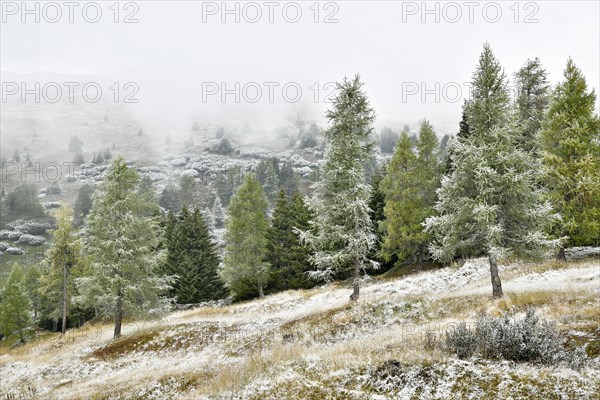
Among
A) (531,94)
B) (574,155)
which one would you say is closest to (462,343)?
(574,155)

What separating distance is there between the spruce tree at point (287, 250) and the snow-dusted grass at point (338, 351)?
11.1m

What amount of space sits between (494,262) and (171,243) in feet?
141

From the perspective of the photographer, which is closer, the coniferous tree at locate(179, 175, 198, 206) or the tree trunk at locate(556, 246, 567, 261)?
the tree trunk at locate(556, 246, 567, 261)

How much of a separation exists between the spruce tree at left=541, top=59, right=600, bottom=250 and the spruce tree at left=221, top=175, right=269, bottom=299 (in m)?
24.4

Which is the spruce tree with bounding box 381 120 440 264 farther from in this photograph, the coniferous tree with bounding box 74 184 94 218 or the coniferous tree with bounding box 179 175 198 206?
the coniferous tree with bounding box 179 175 198 206

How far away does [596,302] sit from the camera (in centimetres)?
1273

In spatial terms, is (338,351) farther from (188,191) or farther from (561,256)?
(188,191)

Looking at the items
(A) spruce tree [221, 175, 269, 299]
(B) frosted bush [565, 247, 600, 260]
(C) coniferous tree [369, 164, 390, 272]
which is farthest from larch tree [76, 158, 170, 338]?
(B) frosted bush [565, 247, 600, 260]

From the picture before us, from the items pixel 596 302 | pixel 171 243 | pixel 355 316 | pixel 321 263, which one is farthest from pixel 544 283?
pixel 171 243

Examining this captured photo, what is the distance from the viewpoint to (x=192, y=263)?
47844 millimetres

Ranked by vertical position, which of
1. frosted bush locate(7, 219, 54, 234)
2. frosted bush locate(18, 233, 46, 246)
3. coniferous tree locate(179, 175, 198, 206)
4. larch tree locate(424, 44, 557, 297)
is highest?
coniferous tree locate(179, 175, 198, 206)

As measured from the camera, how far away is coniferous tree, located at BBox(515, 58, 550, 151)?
91.8 feet

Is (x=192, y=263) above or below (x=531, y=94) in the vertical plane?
below

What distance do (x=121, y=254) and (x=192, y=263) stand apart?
2295 centimetres
